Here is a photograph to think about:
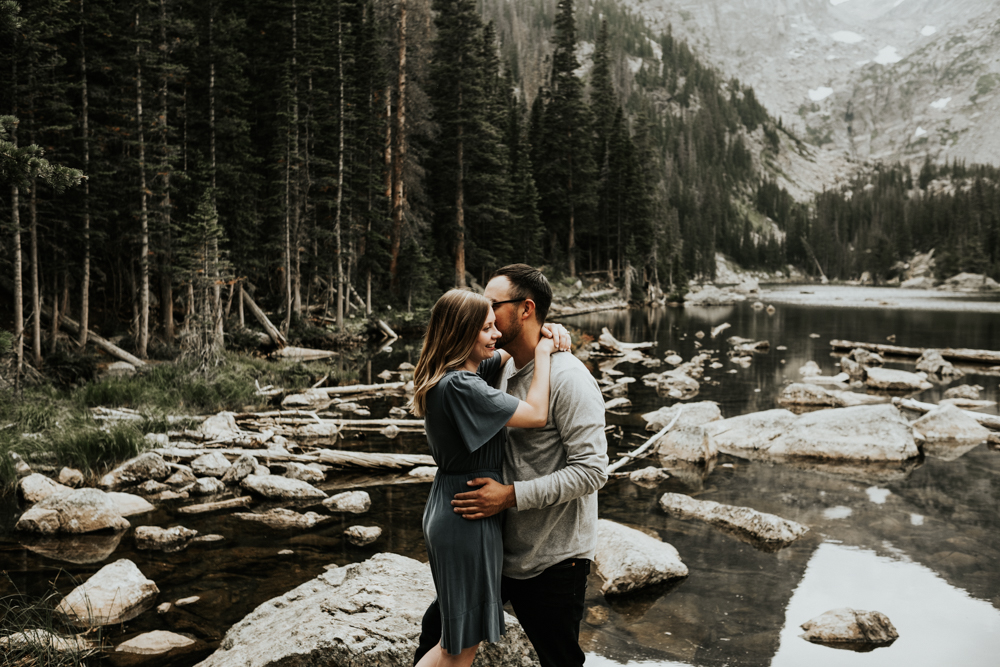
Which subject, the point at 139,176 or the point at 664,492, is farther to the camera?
the point at 139,176

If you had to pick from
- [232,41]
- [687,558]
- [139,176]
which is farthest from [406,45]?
[687,558]

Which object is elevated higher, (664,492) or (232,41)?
(232,41)

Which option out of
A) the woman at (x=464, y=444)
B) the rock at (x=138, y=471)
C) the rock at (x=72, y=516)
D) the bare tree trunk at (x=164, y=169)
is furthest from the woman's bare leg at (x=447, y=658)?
the bare tree trunk at (x=164, y=169)

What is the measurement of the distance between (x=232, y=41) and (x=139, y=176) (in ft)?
27.4

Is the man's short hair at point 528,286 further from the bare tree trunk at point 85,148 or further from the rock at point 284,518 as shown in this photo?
the bare tree trunk at point 85,148

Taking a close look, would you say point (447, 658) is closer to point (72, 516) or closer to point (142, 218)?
point (72, 516)

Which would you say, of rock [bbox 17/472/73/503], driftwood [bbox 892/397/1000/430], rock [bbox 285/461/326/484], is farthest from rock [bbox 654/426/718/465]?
rock [bbox 17/472/73/503]

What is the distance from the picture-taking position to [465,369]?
108 inches

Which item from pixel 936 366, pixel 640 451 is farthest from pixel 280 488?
pixel 936 366

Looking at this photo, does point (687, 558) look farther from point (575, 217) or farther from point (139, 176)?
point (575, 217)

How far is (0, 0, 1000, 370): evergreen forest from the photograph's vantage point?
1413 centimetres

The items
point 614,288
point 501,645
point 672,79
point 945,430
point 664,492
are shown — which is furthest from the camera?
point 672,79

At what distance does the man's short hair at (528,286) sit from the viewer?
2812 mm

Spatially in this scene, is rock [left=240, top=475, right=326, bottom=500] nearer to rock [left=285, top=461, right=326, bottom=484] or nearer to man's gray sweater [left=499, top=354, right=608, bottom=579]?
rock [left=285, top=461, right=326, bottom=484]
